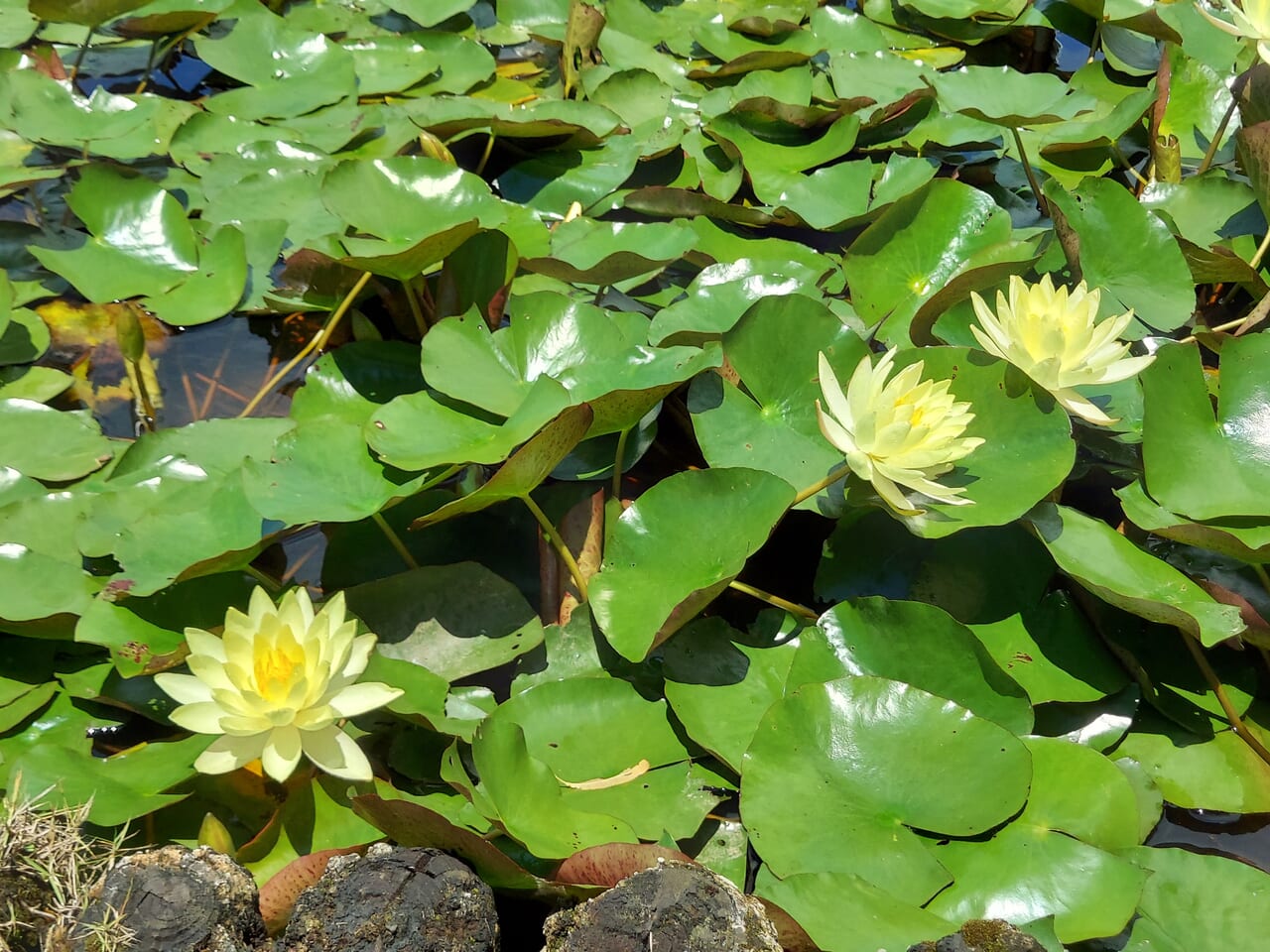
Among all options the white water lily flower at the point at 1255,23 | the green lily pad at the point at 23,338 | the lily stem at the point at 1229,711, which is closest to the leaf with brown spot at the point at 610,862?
the lily stem at the point at 1229,711

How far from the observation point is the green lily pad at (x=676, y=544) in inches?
65.9

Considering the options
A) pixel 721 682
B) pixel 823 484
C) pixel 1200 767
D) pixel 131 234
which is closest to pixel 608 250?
pixel 823 484

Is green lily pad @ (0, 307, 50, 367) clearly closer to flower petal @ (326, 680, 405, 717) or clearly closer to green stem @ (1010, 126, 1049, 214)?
flower petal @ (326, 680, 405, 717)

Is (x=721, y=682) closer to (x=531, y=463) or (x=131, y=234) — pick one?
(x=531, y=463)

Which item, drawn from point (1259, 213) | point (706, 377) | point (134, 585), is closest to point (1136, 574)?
point (706, 377)

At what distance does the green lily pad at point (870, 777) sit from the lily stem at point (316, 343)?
1.49m

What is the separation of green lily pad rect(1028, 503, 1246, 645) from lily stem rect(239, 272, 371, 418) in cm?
164

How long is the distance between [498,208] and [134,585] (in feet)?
3.91

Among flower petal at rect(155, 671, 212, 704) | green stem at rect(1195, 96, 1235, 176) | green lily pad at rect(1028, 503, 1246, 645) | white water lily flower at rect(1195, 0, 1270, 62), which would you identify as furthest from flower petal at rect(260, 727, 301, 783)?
green stem at rect(1195, 96, 1235, 176)

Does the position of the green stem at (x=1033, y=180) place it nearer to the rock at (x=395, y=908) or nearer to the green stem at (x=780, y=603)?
the green stem at (x=780, y=603)

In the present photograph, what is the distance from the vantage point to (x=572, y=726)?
1680mm

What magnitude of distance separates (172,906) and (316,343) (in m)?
1.54

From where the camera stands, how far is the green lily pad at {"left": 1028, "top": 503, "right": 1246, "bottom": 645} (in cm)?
162

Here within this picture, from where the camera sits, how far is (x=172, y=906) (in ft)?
4.00
